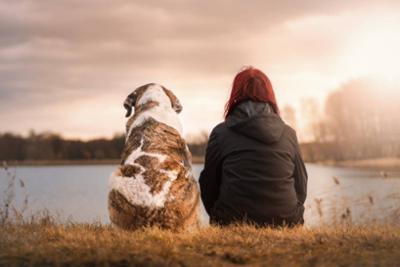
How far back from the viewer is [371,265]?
5.60 metres

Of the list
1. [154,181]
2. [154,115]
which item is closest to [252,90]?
[154,115]

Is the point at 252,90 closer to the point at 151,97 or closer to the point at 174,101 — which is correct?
the point at 174,101

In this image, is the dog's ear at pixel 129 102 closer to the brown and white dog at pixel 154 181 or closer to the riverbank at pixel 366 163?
the brown and white dog at pixel 154 181

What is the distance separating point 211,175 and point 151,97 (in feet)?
4.63

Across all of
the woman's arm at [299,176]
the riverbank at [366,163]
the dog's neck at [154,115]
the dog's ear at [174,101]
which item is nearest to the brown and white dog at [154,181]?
the dog's neck at [154,115]

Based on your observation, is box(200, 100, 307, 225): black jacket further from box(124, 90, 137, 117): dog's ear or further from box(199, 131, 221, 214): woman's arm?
box(124, 90, 137, 117): dog's ear

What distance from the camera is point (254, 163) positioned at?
6656mm

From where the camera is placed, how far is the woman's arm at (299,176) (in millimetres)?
6988

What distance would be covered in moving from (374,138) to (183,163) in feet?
172

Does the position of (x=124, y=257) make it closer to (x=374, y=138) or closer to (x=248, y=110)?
(x=248, y=110)

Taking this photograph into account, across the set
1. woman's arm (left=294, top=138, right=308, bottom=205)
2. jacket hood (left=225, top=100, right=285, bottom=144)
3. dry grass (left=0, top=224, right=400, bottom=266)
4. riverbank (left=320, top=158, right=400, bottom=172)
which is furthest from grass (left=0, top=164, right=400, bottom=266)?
riverbank (left=320, top=158, right=400, bottom=172)

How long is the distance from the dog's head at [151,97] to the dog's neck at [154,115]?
0.05m

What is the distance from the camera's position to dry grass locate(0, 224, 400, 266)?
5484mm

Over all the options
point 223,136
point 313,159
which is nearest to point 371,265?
point 223,136
